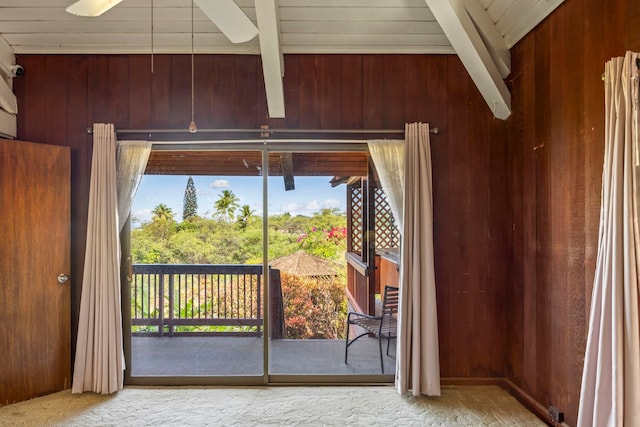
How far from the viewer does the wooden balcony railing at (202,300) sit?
3125 mm

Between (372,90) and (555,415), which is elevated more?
(372,90)

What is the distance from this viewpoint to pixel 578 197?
216 centimetres

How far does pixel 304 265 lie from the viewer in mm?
3160

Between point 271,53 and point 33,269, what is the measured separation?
233cm

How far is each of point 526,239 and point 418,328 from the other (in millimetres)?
1027

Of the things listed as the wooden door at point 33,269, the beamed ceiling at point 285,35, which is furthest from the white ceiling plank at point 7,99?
the wooden door at point 33,269

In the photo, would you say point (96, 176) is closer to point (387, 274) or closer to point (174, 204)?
point (174, 204)

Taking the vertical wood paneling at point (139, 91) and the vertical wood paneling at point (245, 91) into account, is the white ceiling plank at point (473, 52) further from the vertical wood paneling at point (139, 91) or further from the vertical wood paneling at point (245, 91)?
the vertical wood paneling at point (139, 91)

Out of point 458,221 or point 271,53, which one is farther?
point 458,221

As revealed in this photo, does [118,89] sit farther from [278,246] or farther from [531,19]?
[531,19]

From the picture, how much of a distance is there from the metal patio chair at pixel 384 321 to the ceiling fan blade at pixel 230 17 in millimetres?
2178

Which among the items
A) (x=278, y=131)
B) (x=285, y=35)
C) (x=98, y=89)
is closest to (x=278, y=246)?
(x=278, y=131)

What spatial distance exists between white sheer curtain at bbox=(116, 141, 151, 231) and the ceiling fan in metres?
1.15

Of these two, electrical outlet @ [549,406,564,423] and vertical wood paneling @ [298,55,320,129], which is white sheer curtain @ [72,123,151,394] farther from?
electrical outlet @ [549,406,564,423]
